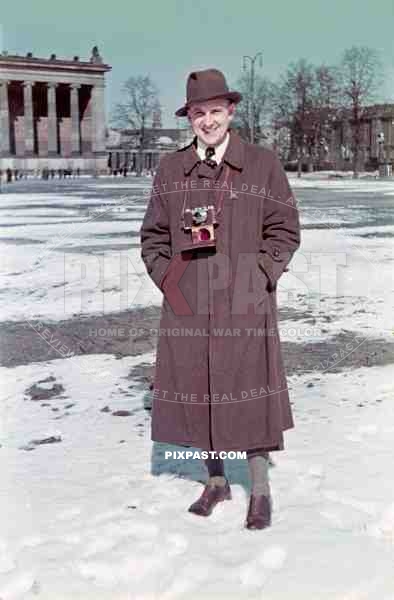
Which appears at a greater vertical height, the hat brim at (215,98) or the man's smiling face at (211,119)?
the hat brim at (215,98)

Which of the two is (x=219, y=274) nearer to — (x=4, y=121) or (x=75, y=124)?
(x=4, y=121)

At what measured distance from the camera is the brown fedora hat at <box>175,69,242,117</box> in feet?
12.3

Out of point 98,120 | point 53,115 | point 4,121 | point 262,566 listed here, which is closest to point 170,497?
point 262,566

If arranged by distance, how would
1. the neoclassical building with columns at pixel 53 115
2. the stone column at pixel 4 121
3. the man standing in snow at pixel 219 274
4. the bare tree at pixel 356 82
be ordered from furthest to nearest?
the neoclassical building with columns at pixel 53 115
the stone column at pixel 4 121
the bare tree at pixel 356 82
the man standing in snow at pixel 219 274

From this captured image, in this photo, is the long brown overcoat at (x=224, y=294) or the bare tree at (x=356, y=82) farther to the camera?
the bare tree at (x=356, y=82)

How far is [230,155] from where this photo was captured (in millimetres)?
3895

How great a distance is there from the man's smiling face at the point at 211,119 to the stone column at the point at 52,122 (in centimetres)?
9349

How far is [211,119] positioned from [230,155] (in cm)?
20

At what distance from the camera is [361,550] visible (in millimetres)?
3809

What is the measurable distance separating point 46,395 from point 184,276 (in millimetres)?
2996

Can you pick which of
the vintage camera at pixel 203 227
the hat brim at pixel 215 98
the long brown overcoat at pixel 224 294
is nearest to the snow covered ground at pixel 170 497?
the long brown overcoat at pixel 224 294

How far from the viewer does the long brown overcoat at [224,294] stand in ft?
12.7

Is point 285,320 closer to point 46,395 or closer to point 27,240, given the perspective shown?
point 46,395

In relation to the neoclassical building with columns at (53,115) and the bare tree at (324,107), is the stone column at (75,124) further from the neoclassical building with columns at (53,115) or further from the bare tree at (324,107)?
the bare tree at (324,107)
